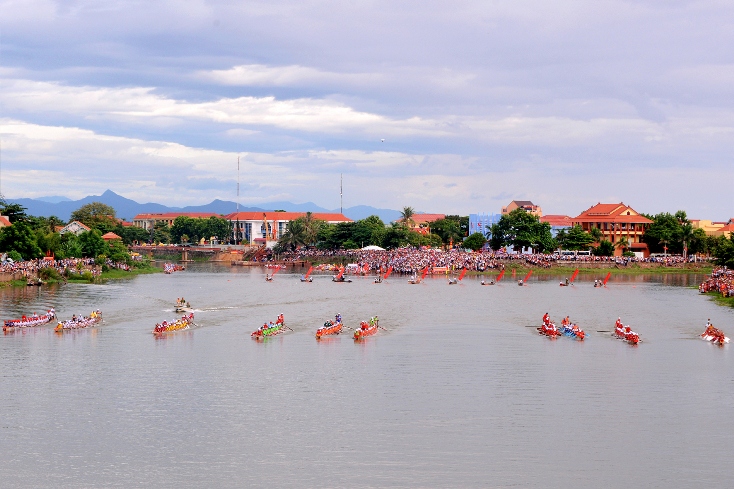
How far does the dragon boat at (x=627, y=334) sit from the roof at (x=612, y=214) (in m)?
120

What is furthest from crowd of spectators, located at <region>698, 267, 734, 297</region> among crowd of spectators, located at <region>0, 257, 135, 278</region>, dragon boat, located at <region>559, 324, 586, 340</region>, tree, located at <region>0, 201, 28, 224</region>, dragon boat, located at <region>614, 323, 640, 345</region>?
tree, located at <region>0, 201, 28, 224</region>

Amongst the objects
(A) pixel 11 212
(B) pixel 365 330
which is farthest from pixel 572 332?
(A) pixel 11 212

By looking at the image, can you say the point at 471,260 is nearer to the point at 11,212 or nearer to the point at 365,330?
the point at 11,212

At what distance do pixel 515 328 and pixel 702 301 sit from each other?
3773 cm

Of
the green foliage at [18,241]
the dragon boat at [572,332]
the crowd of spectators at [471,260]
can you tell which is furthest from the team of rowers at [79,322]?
the crowd of spectators at [471,260]

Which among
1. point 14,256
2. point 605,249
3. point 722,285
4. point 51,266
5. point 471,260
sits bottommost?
point 722,285

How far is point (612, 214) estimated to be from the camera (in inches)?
7190

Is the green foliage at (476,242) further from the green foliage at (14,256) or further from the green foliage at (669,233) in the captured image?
the green foliage at (14,256)

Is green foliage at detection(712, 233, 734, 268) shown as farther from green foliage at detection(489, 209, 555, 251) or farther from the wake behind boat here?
the wake behind boat

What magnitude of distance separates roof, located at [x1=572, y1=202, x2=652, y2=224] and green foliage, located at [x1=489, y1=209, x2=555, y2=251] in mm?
19106

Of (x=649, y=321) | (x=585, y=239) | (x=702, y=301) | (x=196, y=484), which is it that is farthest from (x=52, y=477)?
(x=585, y=239)

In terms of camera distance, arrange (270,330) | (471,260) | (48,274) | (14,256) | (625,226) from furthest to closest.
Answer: (625,226)
(471,260)
(14,256)
(48,274)
(270,330)

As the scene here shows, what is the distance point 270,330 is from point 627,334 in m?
26.4

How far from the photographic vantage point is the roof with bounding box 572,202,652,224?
17912 cm
